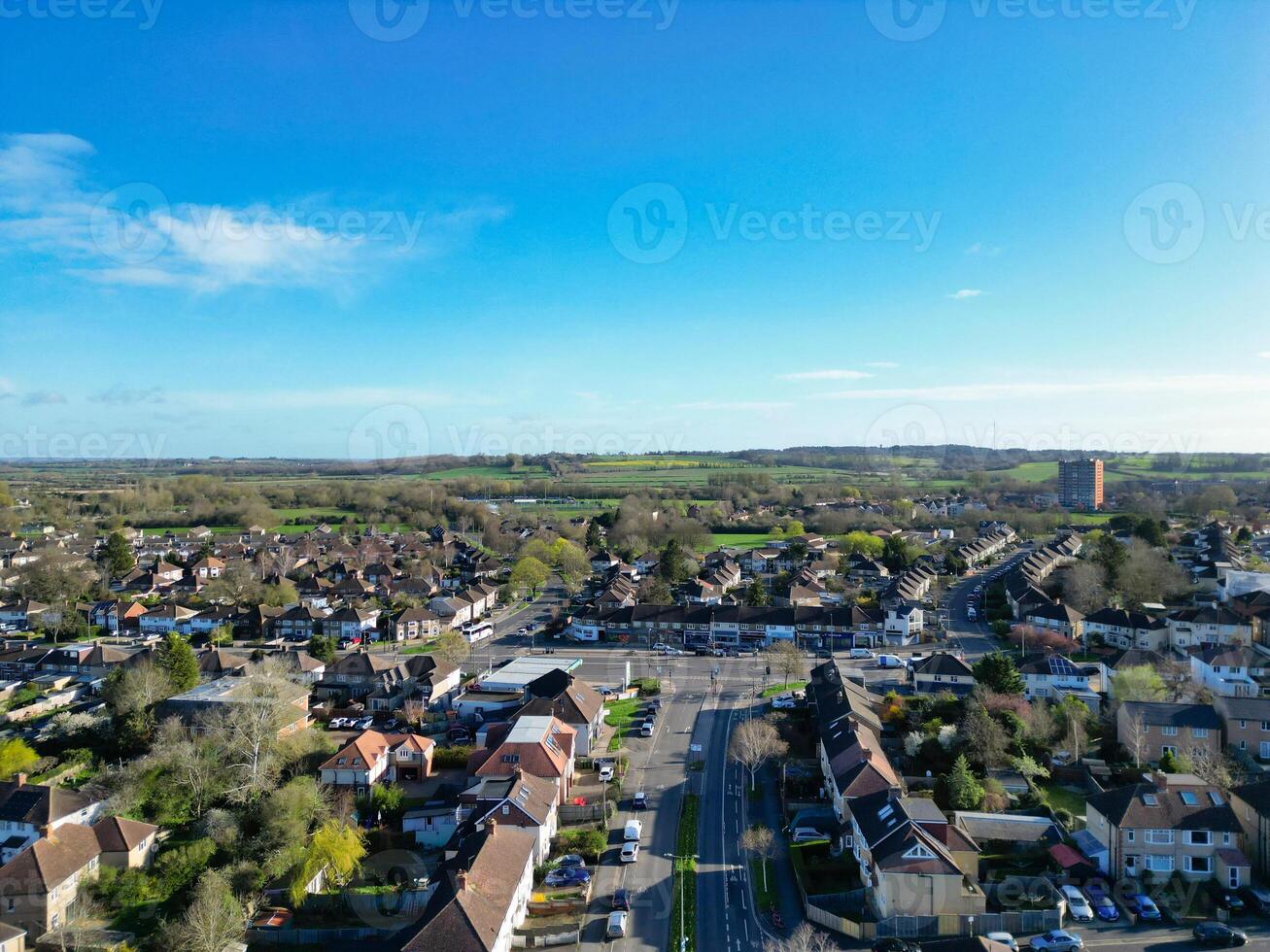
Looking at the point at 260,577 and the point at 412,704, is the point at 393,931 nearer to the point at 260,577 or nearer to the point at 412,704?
the point at 412,704

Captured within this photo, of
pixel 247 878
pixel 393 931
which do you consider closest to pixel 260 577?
pixel 247 878

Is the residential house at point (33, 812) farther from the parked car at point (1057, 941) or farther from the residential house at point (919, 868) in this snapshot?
the parked car at point (1057, 941)

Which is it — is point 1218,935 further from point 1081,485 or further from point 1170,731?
point 1081,485

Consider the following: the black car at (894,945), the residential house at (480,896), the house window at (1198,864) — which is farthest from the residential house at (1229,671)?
the residential house at (480,896)

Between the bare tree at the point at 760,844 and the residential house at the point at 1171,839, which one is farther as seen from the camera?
the bare tree at the point at 760,844

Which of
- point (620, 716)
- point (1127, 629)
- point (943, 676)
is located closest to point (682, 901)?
point (620, 716)

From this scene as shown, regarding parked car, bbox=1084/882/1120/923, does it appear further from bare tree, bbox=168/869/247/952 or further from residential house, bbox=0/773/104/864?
residential house, bbox=0/773/104/864
